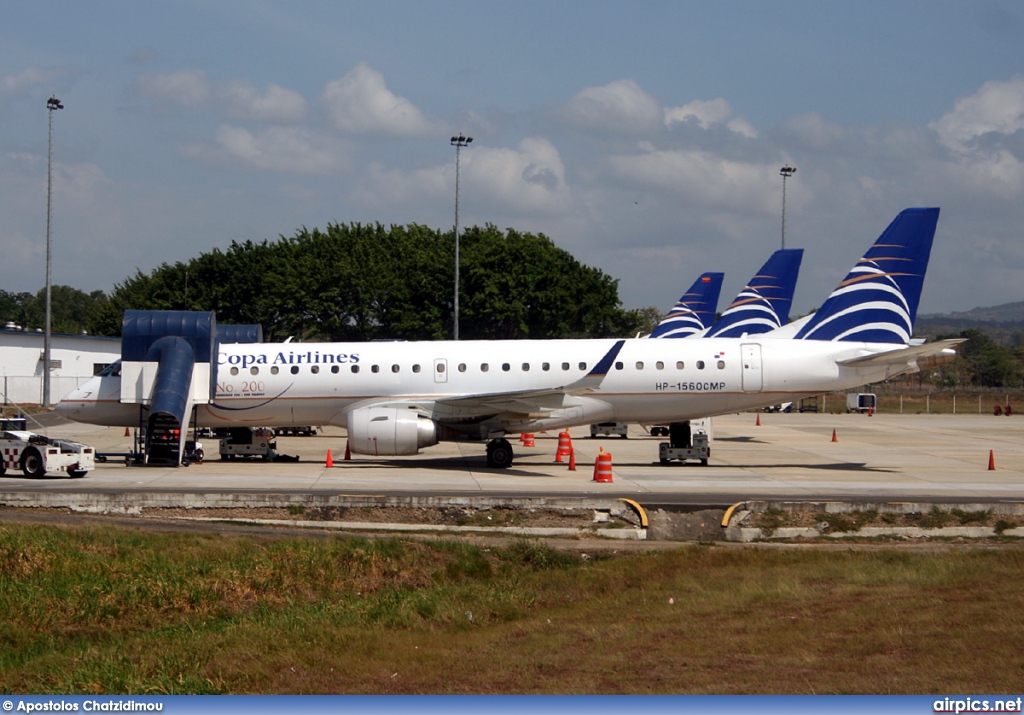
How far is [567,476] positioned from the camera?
27.5m

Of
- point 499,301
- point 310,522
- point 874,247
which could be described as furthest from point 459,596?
point 499,301

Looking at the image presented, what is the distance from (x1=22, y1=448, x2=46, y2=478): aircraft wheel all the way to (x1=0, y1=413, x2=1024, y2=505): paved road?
335 millimetres

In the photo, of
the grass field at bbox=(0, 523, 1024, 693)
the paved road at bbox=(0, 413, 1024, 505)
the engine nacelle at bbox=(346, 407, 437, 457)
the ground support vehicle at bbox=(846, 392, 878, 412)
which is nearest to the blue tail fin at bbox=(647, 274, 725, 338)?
the paved road at bbox=(0, 413, 1024, 505)

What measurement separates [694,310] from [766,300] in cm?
595

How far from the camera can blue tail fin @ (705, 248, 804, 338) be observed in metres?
43.0

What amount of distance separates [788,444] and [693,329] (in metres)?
10.1

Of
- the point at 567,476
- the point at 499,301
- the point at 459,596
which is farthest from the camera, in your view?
the point at 499,301

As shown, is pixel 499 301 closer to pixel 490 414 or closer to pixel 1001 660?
pixel 490 414

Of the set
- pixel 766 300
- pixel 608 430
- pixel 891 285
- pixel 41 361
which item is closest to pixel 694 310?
pixel 766 300

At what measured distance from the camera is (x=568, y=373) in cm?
3048

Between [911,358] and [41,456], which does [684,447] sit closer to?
[911,358]

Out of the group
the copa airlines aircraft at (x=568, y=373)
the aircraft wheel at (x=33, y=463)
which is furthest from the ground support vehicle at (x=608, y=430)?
the aircraft wheel at (x=33, y=463)

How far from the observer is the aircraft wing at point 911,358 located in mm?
27953

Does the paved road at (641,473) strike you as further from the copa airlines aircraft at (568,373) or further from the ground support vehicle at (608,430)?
the copa airlines aircraft at (568,373)
